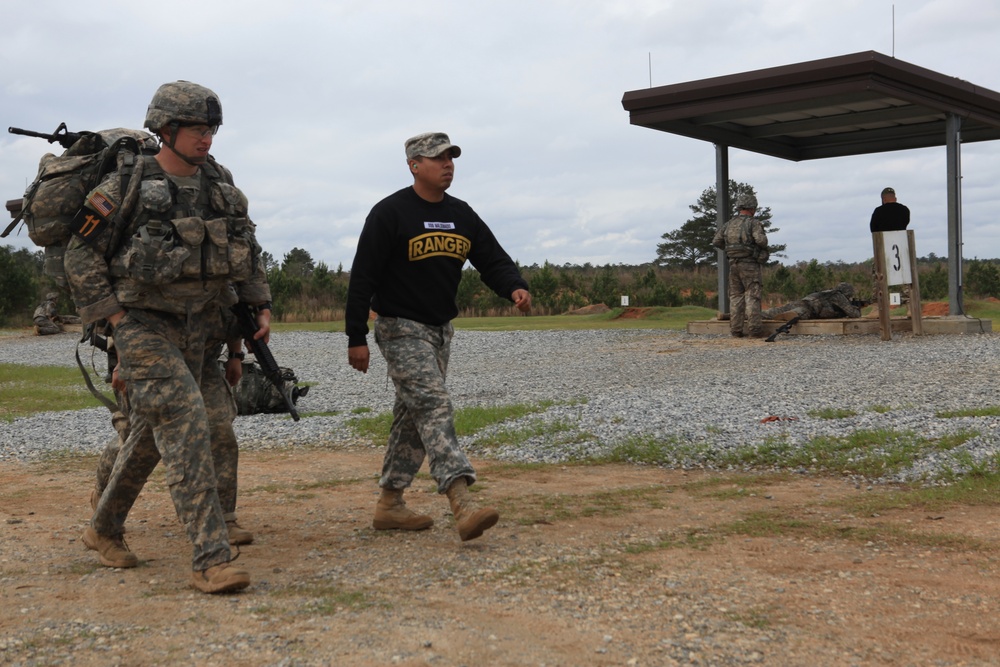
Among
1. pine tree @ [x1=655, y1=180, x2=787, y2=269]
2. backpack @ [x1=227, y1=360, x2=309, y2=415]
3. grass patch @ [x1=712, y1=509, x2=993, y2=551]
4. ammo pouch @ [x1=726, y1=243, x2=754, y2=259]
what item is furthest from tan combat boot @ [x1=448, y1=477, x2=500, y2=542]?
pine tree @ [x1=655, y1=180, x2=787, y2=269]

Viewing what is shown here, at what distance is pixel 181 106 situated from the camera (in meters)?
4.82

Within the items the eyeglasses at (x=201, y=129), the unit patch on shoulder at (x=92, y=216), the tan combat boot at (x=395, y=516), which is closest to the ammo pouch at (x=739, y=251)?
the tan combat boot at (x=395, y=516)

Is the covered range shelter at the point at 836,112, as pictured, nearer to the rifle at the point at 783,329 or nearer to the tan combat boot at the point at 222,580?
the rifle at the point at 783,329

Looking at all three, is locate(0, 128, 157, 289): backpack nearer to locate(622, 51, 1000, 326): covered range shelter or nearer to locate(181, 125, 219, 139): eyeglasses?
locate(181, 125, 219, 139): eyeglasses

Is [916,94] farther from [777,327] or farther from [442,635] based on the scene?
[442,635]

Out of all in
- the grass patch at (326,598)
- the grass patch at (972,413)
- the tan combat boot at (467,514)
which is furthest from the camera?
the grass patch at (972,413)

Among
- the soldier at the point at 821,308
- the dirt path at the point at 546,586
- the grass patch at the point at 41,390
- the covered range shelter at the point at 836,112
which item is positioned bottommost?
the dirt path at the point at 546,586

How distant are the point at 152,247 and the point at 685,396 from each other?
6.82 m

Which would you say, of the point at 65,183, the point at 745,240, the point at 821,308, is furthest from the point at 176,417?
the point at 821,308

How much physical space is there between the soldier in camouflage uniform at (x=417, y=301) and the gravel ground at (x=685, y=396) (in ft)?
9.17

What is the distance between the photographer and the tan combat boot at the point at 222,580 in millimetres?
4520

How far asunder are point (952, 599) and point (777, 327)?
14.3 metres

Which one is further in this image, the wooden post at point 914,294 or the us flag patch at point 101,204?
the wooden post at point 914,294

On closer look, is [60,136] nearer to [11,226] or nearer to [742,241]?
[11,226]
